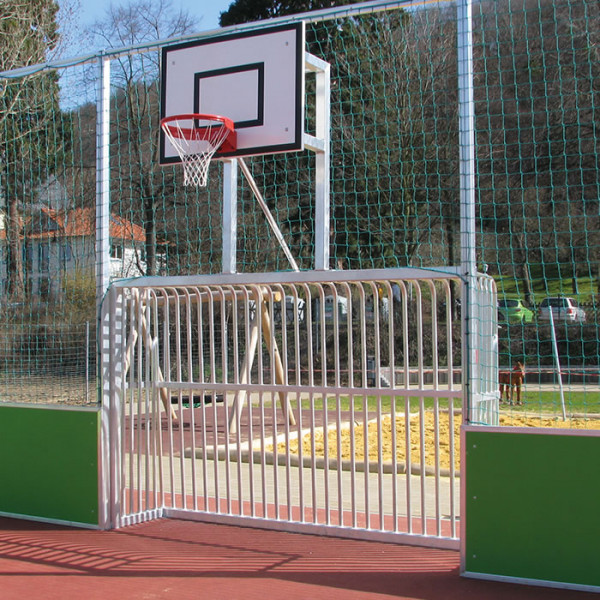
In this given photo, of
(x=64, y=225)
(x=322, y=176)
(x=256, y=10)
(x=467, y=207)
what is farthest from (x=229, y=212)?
(x=256, y=10)

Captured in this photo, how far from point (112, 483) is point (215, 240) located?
41.8 ft

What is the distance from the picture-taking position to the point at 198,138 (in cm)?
686

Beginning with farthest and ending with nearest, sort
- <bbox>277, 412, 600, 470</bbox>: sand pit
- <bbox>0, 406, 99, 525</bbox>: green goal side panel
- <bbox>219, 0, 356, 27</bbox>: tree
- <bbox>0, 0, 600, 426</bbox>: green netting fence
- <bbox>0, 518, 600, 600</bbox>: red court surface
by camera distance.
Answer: <bbox>219, 0, 356, 27</bbox>: tree, <bbox>277, 412, 600, 470</bbox>: sand pit, <bbox>0, 0, 600, 426</bbox>: green netting fence, <bbox>0, 406, 99, 525</bbox>: green goal side panel, <bbox>0, 518, 600, 600</bbox>: red court surface

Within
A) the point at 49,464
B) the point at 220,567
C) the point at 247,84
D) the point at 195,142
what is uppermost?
the point at 247,84

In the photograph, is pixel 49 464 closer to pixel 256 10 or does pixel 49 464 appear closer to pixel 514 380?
pixel 514 380

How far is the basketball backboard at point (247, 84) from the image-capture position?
6555 millimetres

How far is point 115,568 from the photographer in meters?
5.73

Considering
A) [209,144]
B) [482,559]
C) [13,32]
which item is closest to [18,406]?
[209,144]

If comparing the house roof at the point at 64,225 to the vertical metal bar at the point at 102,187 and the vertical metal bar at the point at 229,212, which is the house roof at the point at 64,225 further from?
the vertical metal bar at the point at 229,212

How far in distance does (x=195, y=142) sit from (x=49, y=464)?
3.20 metres

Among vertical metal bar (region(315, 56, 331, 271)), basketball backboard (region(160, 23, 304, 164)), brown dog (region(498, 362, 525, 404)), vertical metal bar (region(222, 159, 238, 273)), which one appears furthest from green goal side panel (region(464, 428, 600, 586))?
brown dog (region(498, 362, 525, 404))

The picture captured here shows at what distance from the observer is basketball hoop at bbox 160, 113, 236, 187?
6.74 meters

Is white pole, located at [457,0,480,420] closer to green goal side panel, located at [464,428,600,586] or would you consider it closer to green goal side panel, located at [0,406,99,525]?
green goal side panel, located at [464,428,600,586]

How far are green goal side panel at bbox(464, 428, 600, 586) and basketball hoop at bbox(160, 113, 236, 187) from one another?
3235 millimetres
